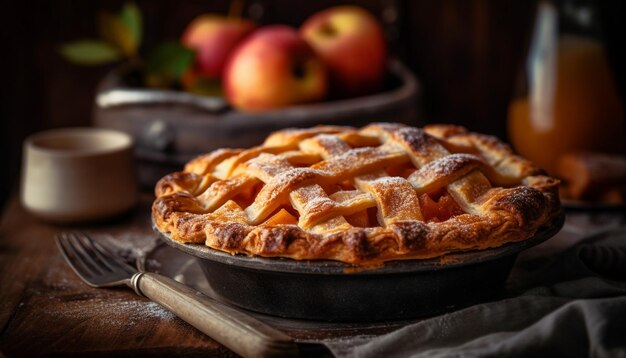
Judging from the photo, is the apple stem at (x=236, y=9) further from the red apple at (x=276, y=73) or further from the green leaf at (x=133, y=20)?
the red apple at (x=276, y=73)

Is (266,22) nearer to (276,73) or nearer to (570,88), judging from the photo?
(276,73)

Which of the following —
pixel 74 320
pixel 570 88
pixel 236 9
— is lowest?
pixel 74 320

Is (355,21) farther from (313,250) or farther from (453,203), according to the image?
(313,250)

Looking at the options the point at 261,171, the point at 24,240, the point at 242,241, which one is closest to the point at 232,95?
the point at 24,240

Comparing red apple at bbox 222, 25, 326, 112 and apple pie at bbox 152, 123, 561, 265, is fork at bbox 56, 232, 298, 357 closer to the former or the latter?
apple pie at bbox 152, 123, 561, 265

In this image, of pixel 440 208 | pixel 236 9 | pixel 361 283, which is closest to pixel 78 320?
pixel 361 283
